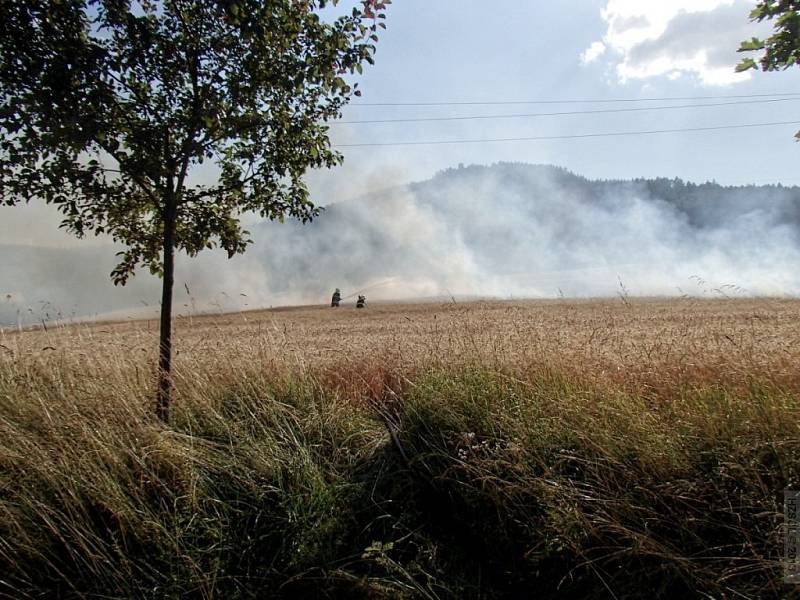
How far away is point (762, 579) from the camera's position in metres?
2.41

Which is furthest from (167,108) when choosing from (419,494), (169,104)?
(419,494)

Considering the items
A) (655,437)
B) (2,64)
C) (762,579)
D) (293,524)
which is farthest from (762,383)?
(2,64)

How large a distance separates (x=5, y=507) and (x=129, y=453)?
2.41 ft

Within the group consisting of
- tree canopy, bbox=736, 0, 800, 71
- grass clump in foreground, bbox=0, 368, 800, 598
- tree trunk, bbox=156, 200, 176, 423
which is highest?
tree canopy, bbox=736, 0, 800, 71

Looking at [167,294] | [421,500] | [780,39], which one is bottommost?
[421,500]

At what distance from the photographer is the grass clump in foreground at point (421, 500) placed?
2725 mm

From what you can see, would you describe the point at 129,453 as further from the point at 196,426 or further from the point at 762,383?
the point at 762,383

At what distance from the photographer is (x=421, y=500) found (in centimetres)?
366

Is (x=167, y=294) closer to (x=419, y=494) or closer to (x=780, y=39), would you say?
(x=419, y=494)

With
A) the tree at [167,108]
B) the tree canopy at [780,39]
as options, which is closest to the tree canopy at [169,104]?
the tree at [167,108]

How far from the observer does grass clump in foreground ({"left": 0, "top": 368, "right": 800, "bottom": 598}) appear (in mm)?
2725

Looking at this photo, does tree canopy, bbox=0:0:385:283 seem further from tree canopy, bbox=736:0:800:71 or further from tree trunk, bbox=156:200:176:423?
tree canopy, bbox=736:0:800:71

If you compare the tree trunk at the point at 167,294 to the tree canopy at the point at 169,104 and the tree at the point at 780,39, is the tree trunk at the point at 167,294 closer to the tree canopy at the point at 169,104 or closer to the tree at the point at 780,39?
the tree canopy at the point at 169,104

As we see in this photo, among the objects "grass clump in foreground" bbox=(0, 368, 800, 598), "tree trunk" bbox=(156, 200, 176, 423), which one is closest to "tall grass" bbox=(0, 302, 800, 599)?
"grass clump in foreground" bbox=(0, 368, 800, 598)
